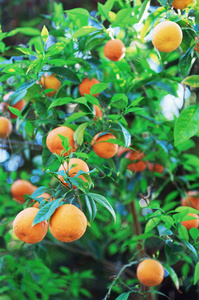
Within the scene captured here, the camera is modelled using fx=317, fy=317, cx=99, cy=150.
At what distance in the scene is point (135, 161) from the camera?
1622 millimetres

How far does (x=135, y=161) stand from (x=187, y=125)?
0.71 metres

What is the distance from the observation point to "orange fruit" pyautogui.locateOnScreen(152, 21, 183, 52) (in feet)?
3.14

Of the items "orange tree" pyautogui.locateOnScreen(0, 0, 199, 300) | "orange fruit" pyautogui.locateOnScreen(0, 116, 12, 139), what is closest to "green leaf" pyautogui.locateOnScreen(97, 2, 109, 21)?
"orange tree" pyautogui.locateOnScreen(0, 0, 199, 300)

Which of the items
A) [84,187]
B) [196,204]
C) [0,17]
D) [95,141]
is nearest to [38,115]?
[95,141]

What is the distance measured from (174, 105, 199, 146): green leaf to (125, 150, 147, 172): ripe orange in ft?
2.15

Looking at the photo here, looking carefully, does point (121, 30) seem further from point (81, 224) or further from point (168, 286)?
point (168, 286)

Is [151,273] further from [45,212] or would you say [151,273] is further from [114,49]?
[114,49]

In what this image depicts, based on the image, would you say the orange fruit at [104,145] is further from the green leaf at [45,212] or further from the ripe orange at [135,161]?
the ripe orange at [135,161]

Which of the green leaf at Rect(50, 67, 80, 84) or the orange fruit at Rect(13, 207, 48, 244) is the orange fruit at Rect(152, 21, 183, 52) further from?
the orange fruit at Rect(13, 207, 48, 244)

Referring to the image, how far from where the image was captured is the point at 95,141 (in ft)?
3.51

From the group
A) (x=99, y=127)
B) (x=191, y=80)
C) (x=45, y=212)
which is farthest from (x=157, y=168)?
(x=45, y=212)

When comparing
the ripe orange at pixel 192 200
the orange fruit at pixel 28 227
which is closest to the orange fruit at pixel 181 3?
the orange fruit at pixel 28 227

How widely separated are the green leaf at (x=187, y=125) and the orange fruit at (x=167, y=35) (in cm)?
21

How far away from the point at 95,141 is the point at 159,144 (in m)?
0.51
